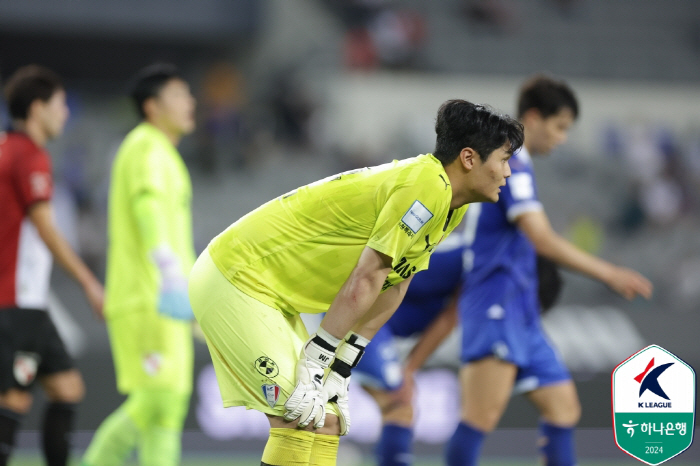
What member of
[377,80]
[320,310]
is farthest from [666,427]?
[377,80]

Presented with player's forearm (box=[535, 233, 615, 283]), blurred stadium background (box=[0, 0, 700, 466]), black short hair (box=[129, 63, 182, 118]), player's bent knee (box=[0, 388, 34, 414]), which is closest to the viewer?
player's forearm (box=[535, 233, 615, 283])

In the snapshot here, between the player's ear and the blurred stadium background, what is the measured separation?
24.0 ft

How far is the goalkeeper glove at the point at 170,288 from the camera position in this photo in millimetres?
5309

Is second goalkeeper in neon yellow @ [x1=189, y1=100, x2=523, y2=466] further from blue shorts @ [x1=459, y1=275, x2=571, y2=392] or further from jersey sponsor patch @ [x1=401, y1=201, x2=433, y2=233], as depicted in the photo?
blue shorts @ [x1=459, y1=275, x2=571, y2=392]

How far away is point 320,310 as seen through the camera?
3977 mm

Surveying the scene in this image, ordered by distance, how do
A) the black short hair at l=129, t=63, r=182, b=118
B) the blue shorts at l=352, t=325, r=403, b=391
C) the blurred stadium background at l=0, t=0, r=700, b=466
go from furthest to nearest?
1. the blurred stadium background at l=0, t=0, r=700, b=466
2. the black short hair at l=129, t=63, r=182, b=118
3. the blue shorts at l=352, t=325, r=403, b=391

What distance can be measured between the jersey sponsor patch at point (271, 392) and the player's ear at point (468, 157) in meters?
1.12

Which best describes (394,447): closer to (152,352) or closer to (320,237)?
(152,352)

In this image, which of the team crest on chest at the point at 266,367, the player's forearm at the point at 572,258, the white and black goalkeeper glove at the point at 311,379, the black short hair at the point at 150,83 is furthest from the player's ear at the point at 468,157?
the black short hair at the point at 150,83

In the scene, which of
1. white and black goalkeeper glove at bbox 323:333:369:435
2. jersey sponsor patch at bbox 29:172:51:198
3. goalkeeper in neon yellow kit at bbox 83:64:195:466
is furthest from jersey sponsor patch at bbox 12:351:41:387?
white and black goalkeeper glove at bbox 323:333:369:435

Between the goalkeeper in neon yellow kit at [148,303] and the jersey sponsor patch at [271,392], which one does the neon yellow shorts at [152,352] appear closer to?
the goalkeeper in neon yellow kit at [148,303]

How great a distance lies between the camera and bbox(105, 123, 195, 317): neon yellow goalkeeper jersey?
5.52m

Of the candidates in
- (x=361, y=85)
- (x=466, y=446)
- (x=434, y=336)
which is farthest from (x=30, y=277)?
(x=361, y=85)

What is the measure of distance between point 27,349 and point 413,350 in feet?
7.59
